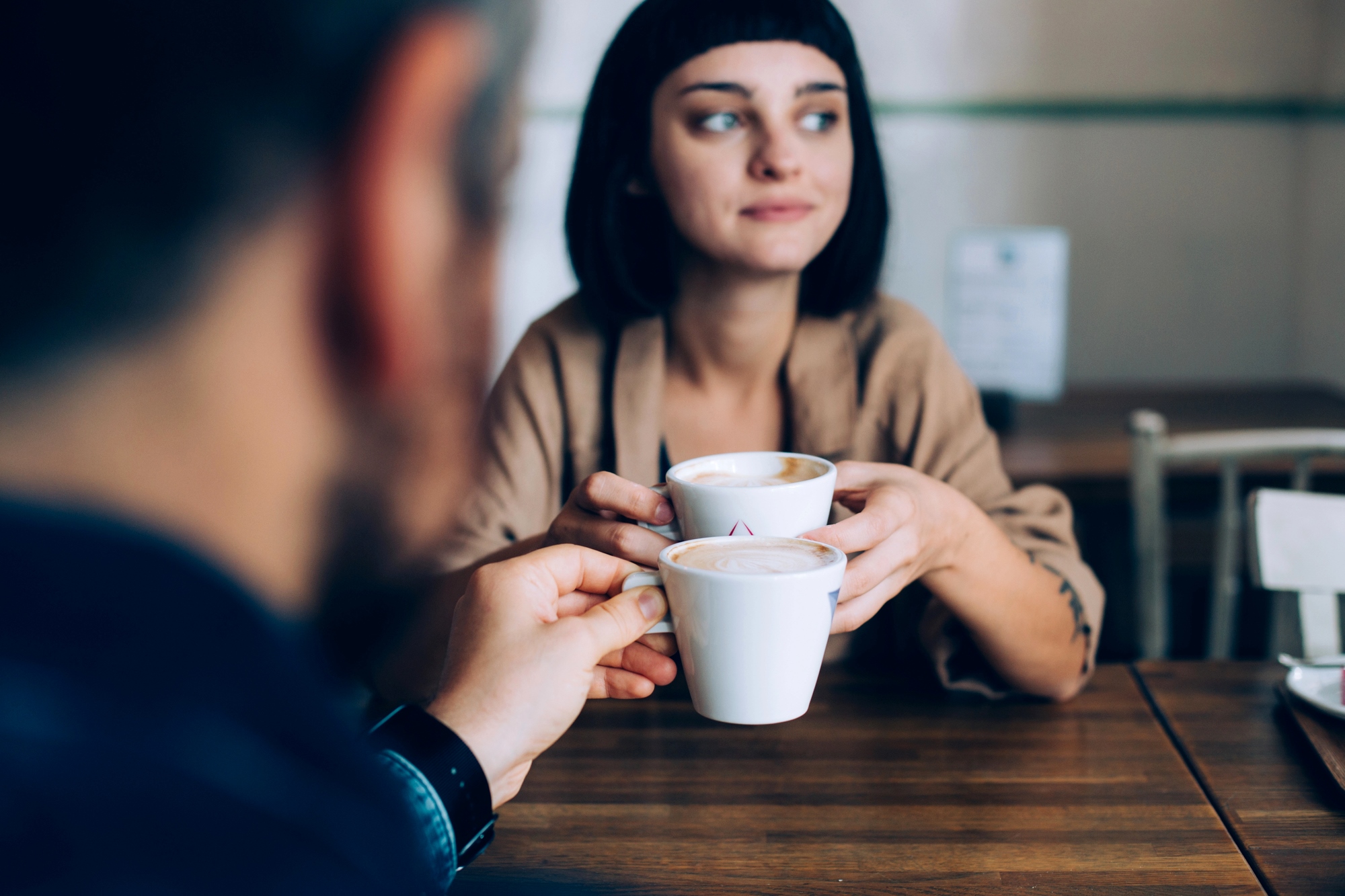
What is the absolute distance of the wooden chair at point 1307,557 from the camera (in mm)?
935

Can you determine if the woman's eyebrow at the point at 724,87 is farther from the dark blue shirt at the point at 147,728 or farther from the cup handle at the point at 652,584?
the dark blue shirt at the point at 147,728

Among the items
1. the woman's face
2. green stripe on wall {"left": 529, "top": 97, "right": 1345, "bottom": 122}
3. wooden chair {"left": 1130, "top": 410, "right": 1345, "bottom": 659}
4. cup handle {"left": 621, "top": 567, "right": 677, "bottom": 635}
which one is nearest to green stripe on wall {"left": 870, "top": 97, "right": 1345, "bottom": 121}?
green stripe on wall {"left": 529, "top": 97, "right": 1345, "bottom": 122}

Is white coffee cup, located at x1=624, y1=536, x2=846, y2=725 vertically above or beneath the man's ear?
beneath

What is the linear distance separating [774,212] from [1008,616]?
1.52ft

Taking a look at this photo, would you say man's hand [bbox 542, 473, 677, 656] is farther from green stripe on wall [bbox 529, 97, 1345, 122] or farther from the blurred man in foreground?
green stripe on wall [bbox 529, 97, 1345, 122]

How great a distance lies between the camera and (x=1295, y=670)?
2.72ft

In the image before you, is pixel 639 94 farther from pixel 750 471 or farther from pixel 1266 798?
pixel 1266 798

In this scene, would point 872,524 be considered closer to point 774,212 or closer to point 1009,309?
point 774,212

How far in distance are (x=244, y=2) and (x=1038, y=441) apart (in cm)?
176

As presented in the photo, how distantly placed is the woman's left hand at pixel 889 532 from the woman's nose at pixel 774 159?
1.17 ft

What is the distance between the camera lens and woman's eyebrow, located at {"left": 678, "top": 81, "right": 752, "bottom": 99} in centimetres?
97

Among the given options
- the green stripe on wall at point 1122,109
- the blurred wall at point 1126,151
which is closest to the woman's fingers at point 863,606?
the blurred wall at point 1126,151

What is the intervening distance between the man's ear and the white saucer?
2.44 ft

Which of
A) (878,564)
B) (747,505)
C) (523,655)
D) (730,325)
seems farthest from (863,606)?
(730,325)
